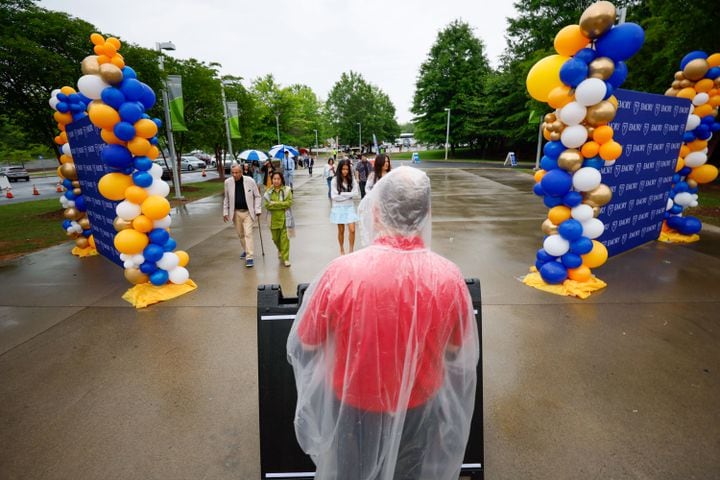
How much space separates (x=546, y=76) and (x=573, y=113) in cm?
58

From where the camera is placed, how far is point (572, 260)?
4.99 metres

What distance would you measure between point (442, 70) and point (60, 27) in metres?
38.4

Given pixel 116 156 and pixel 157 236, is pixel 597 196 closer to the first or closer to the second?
pixel 157 236

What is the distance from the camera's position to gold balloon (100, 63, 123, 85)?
4.60 m

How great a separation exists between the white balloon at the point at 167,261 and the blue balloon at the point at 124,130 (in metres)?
1.60

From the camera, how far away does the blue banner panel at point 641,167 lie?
18.8 ft

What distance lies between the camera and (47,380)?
3.45m

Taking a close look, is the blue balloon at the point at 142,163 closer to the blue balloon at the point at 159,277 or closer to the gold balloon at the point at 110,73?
the gold balloon at the point at 110,73

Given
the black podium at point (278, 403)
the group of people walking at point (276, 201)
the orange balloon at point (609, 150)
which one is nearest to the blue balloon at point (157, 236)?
the group of people walking at point (276, 201)

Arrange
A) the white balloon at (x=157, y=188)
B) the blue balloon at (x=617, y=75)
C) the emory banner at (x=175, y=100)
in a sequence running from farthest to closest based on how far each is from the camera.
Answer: the emory banner at (x=175, y=100) → the white balloon at (x=157, y=188) → the blue balloon at (x=617, y=75)

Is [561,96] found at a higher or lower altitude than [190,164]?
higher

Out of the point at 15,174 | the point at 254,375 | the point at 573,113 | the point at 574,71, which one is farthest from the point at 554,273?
the point at 15,174

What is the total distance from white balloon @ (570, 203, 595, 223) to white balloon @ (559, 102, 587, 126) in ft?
3.50

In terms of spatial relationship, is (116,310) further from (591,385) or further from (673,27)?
(673,27)
